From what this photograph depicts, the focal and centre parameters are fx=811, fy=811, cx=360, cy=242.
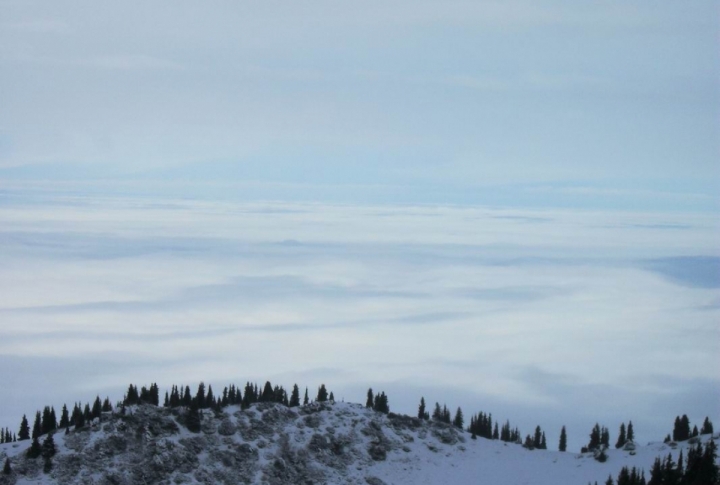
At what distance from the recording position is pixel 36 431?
132 m

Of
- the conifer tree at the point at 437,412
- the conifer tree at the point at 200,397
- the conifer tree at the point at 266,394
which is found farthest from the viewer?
the conifer tree at the point at 437,412

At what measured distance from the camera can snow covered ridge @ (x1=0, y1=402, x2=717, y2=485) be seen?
118 m

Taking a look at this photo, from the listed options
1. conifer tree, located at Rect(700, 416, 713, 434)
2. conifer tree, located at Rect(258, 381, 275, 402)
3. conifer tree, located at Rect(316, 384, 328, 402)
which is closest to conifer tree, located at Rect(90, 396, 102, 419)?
conifer tree, located at Rect(258, 381, 275, 402)

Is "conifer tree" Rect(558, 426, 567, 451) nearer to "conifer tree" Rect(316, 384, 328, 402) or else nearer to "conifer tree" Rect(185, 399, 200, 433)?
"conifer tree" Rect(316, 384, 328, 402)

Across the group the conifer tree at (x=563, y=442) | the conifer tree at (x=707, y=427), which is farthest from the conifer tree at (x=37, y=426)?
the conifer tree at (x=707, y=427)

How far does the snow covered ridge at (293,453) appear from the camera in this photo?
118 m

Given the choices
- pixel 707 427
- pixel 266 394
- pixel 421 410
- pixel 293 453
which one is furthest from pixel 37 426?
pixel 707 427

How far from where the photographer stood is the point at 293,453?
443ft

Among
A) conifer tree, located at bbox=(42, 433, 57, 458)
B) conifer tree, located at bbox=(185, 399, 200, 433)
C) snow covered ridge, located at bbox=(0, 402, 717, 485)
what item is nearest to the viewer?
conifer tree, located at bbox=(42, 433, 57, 458)

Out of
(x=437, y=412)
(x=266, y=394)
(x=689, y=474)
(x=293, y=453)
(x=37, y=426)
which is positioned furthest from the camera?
(x=437, y=412)

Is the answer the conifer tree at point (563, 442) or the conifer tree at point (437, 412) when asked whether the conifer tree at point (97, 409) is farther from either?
the conifer tree at point (563, 442)

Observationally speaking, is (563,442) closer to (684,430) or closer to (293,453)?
(684,430)

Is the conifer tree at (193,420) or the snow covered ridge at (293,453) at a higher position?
the conifer tree at (193,420)

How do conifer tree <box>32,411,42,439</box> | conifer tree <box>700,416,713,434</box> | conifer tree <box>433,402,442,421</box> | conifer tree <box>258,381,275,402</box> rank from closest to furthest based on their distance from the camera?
1. conifer tree <box>32,411,42,439</box>
2. conifer tree <box>700,416,713,434</box>
3. conifer tree <box>258,381,275,402</box>
4. conifer tree <box>433,402,442,421</box>
